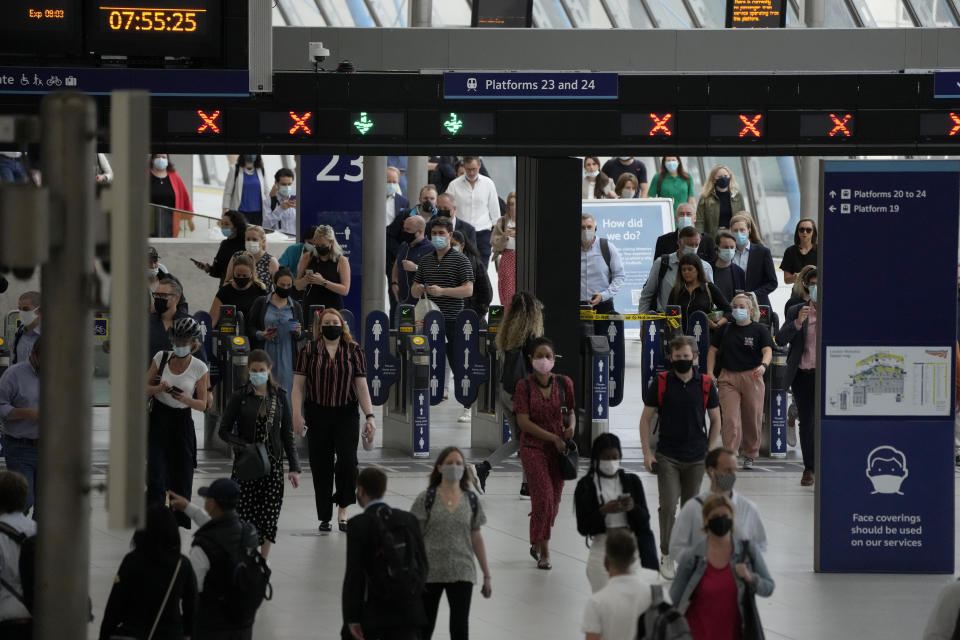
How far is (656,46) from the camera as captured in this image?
1410cm

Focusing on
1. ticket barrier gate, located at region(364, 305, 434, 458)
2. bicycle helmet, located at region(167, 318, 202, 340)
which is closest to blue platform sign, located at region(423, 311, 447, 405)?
ticket barrier gate, located at region(364, 305, 434, 458)

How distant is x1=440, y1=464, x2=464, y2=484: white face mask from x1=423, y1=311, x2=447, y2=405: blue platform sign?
23.8 feet

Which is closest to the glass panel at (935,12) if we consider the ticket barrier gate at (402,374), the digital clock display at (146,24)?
the ticket barrier gate at (402,374)

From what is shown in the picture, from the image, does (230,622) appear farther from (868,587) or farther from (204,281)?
(204,281)

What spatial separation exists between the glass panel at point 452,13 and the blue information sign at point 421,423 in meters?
14.7

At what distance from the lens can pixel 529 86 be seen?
13664 millimetres

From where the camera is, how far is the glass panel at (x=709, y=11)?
2886cm

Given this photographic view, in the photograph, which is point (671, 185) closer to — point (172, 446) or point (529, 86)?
point (529, 86)

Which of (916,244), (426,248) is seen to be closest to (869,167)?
(916,244)

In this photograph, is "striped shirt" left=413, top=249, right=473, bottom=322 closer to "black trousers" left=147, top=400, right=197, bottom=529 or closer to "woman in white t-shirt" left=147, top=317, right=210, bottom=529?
"woman in white t-shirt" left=147, top=317, right=210, bottom=529

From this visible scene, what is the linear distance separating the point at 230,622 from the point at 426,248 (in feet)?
37.4

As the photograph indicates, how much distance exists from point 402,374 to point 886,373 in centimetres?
578

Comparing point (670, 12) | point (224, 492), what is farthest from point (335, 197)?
point (670, 12)

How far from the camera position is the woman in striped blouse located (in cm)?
1140
